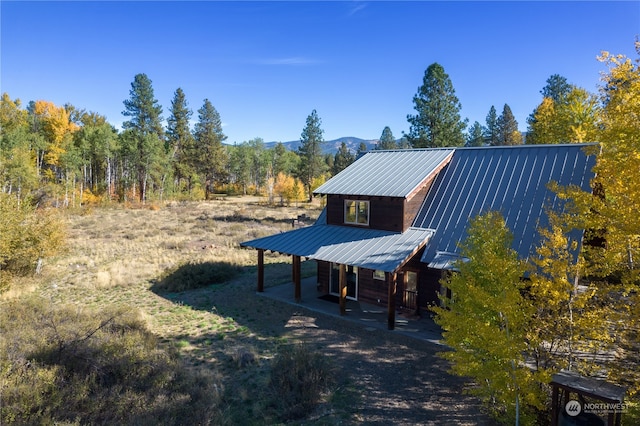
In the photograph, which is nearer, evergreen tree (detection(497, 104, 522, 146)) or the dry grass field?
the dry grass field

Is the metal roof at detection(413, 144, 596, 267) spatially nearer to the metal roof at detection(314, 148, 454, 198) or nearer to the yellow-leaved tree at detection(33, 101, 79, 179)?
the metal roof at detection(314, 148, 454, 198)

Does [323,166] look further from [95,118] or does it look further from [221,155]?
[95,118]

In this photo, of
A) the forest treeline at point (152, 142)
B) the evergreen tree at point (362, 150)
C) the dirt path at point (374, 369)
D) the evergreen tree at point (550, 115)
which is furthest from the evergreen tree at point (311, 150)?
the dirt path at point (374, 369)

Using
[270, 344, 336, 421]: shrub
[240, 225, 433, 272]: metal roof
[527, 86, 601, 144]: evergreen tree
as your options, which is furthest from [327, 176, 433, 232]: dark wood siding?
[527, 86, 601, 144]: evergreen tree

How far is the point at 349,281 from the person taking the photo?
18.1 meters

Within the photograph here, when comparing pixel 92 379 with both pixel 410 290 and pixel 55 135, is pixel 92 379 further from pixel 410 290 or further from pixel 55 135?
pixel 55 135

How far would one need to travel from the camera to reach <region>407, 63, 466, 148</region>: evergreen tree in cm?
3916

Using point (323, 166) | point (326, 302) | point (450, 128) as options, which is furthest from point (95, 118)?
point (326, 302)

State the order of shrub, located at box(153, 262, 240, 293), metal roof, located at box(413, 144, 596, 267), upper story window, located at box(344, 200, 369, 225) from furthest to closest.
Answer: shrub, located at box(153, 262, 240, 293)
upper story window, located at box(344, 200, 369, 225)
metal roof, located at box(413, 144, 596, 267)

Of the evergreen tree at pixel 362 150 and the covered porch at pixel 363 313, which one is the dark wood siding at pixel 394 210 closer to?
the covered porch at pixel 363 313

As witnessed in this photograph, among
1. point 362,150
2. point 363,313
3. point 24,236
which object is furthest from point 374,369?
point 362,150

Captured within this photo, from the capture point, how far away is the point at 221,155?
67688 millimetres

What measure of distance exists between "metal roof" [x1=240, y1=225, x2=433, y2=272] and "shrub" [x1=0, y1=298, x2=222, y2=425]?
6.81 metres

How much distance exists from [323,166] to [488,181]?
5019 cm
